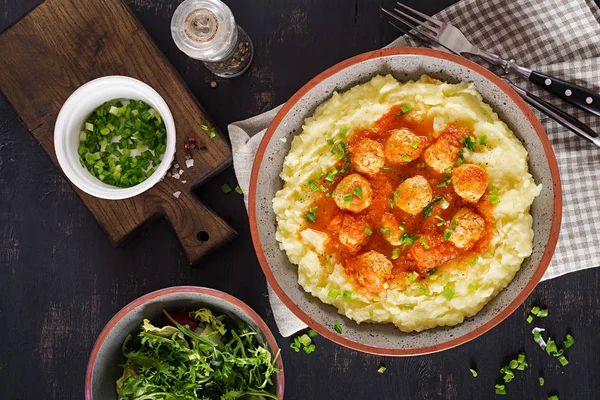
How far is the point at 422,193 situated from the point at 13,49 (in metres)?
4.15

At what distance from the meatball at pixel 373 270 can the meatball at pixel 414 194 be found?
1.49 ft

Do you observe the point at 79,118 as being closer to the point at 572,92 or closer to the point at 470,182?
the point at 470,182

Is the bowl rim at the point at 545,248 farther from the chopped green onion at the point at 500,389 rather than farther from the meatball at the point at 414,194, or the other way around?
the chopped green onion at the point at 500,389

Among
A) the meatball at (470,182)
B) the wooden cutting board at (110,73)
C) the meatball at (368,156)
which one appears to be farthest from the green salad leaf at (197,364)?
the meatball at (470,182)

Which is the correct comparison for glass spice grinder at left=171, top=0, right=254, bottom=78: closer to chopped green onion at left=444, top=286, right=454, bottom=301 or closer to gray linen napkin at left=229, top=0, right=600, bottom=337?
gray linen napkin at left=229, top=0, right=600, bottom=337

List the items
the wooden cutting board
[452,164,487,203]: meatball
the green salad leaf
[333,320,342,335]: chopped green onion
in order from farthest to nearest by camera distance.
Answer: the wooden cutting board → the green salad leaf → [333,320,342,335]: chopped green onion → [452,164,487,203]: meatball

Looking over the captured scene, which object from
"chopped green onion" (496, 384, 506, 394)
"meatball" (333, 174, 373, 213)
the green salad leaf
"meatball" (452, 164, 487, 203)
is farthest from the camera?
"chopped green onion" (496, 384, 506, 394)

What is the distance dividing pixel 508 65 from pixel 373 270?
7.31 ft

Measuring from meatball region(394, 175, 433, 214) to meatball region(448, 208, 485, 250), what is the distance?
12.0 inches

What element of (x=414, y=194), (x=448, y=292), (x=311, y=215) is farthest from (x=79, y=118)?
(x=448, y=292)

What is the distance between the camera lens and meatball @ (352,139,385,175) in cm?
490

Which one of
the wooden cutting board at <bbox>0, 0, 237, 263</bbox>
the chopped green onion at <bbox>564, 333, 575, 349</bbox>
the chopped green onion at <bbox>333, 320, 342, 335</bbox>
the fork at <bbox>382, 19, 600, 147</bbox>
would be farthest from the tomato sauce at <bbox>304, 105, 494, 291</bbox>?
the chopped green onion at <bbox>564, 333, 575, 349</bbox>

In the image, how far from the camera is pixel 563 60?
551 cm

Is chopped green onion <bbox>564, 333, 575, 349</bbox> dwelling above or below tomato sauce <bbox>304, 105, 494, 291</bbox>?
below
